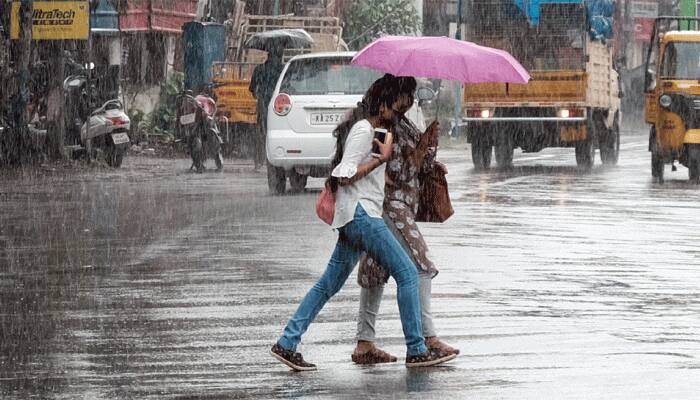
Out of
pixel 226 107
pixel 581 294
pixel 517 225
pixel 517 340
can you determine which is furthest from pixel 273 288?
pixel 226 107

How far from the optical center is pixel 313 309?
922 centimetres

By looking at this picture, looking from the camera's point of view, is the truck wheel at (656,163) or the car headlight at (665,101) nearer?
the car headlight at (665,101)

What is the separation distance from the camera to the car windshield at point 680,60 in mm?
27266

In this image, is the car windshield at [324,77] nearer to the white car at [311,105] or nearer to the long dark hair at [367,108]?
the white car at [311,105]

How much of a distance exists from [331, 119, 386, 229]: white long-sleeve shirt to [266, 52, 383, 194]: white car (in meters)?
12.8

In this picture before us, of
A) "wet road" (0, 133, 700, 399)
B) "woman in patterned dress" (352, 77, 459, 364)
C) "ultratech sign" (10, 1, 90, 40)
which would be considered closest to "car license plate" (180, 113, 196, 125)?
"ultratech sign" (10, 1, 90, 40)

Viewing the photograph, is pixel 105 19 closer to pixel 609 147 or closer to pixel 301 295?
pixel 609 147

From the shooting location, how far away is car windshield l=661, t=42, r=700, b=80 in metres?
27.3

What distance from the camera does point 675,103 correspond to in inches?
1033

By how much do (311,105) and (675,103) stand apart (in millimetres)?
6554

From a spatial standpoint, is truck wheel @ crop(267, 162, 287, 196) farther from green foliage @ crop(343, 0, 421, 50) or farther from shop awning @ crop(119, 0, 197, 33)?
green foliage @ crop(343, 0, 421, 50)

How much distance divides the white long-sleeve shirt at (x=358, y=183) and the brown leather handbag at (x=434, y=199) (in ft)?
1.43

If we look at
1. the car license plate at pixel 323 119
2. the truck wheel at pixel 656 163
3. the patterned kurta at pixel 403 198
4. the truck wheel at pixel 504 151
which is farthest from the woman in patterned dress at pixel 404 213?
the truck wheel at pixel 504 151

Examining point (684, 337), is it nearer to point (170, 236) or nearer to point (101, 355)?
point (101, 355)
